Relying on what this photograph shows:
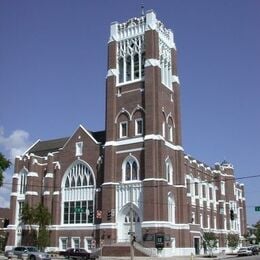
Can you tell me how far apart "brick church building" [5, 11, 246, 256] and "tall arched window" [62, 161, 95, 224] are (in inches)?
5.5

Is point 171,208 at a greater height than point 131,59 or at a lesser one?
lesser

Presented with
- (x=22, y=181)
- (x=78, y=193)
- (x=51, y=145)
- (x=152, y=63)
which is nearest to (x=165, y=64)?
(x=152, y=63)

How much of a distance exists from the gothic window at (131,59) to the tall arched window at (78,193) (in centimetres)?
1383

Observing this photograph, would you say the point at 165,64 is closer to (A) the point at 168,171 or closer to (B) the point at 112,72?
(B) the point at 112,72

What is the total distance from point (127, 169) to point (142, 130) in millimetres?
5444

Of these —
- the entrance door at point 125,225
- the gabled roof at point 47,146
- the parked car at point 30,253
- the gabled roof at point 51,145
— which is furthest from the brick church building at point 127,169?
the parked car at point 30,253

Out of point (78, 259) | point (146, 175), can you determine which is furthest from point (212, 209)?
point (78, 259)

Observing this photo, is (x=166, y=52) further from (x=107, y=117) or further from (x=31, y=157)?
(x=31, y=157)

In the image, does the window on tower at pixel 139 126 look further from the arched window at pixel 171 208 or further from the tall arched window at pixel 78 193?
the tall arched window at pixel 78 193

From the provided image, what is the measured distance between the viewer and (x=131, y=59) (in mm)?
66188

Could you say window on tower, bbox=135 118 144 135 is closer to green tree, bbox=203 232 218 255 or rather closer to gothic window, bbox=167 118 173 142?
gothic window, bbox=167 118 173 142

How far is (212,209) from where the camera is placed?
8375 cm

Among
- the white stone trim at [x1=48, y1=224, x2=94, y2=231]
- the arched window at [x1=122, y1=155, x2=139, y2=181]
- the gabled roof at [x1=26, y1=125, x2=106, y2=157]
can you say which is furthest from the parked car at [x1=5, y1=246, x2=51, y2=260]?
the gabled roof at [x1=26, y1=125, x2=106, y2=157]

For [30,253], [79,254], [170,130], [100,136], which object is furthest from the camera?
[100,136]
